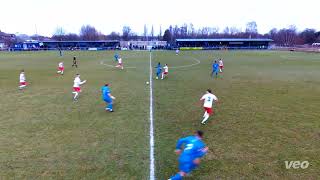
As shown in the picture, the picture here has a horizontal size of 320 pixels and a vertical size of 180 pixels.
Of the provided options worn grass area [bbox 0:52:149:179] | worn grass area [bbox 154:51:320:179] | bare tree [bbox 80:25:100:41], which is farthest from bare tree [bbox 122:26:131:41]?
worn grass area [bbox 0:52:149:179]

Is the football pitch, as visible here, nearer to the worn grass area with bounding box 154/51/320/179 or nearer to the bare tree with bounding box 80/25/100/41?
the worn grass area with bounding box 154/51/320/179

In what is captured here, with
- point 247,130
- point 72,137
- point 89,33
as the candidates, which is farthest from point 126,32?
point 247,130

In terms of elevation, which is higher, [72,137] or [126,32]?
[126,32]

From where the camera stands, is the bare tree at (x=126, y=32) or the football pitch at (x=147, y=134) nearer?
the football pitch at (x=147, y=134)

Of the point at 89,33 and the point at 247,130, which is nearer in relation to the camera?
the point at 247,130

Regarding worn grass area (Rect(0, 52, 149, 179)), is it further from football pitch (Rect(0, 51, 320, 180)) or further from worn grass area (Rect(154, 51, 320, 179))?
worn grass area (Rect(154, 51, 320, 179))

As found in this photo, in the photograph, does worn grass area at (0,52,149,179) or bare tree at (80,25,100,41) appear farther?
bare tree at (80,25,100,41)

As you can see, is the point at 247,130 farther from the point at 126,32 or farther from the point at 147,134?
the point at 126,32

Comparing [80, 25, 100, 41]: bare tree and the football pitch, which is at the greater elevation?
[80, 25, 100, 41]: bare tree

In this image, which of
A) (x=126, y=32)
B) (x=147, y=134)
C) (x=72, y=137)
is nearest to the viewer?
(x=72, y=137)

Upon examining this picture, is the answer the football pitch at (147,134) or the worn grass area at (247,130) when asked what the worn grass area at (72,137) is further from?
the worn grass area at (247,130)

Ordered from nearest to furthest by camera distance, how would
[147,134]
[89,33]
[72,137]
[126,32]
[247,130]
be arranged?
[72,137] → [147,134] → [247,130] → [89,33] → [126,32]

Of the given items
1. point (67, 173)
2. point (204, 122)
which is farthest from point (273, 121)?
point (67, 173)

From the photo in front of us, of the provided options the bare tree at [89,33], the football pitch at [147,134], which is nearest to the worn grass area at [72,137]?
the football pitch at [147,134]
